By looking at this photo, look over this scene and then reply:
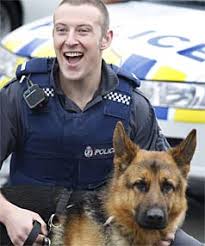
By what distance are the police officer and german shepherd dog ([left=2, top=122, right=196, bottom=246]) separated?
0.19 metres

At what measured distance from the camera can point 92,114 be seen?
3547mm

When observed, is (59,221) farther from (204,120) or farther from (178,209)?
(204,120)

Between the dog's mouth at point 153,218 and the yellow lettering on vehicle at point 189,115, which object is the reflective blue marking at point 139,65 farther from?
the dog's mouth at point 153,218

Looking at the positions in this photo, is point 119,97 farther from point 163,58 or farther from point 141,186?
point 163,58

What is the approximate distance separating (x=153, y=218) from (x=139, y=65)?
6.48ft

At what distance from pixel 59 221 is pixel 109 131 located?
44 centimetres

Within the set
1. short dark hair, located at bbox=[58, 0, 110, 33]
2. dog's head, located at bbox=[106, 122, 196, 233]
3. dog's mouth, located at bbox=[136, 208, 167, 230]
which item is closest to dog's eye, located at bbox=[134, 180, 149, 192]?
dog's head, located at bbox=[106, 122, 196, 233]

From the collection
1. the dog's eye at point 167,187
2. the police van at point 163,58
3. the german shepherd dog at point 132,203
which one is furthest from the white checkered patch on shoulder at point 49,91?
the police van at point 163,58

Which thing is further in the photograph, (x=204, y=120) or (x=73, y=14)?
(x=204, y=120)

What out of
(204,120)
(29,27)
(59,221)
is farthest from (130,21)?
(59,221)

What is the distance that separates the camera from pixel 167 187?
3.26 meters

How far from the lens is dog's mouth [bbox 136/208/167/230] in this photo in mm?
3141

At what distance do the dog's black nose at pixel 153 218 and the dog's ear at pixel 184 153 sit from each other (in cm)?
25

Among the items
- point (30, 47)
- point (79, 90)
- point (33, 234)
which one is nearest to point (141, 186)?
point (33, 234)
